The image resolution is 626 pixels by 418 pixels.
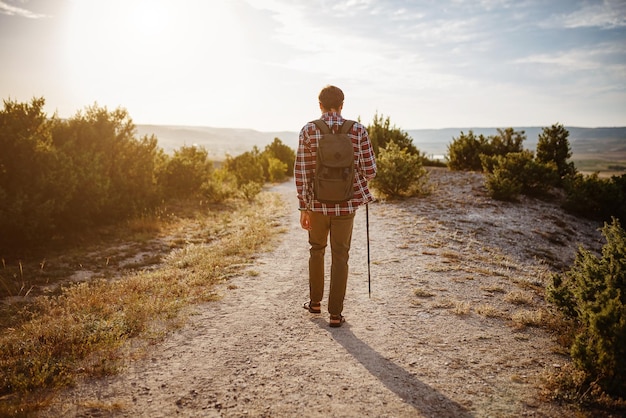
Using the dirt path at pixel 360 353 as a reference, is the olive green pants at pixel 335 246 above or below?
above

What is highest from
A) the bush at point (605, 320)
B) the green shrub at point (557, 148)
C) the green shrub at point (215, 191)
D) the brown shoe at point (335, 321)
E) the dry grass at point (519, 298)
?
the green shrub at point (557, 148)

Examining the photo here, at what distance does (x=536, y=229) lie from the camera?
10.0m

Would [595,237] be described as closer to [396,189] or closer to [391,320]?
[396,189]

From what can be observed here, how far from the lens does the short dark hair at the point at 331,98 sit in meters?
3.98

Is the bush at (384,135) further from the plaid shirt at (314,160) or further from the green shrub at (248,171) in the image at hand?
the plaid shirt at (314,160)

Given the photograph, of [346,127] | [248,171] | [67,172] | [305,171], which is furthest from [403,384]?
[248,171]

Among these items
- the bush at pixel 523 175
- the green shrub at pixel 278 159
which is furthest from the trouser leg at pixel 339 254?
the green shrub at pixel 278 159

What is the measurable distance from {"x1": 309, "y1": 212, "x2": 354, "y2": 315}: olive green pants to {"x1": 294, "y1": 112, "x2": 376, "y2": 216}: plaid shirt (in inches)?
4.5

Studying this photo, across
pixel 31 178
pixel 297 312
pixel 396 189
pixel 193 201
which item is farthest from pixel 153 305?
pixel 193 201

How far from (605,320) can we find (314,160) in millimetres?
2960

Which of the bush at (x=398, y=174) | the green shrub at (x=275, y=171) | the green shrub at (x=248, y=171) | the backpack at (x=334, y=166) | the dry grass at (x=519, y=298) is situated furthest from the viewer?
the green shrub at (x=275, y=171)

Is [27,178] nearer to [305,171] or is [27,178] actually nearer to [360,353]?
[305,171]

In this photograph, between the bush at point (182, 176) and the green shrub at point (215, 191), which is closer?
the bush at point (182, 176)

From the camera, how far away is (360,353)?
3691 mm
